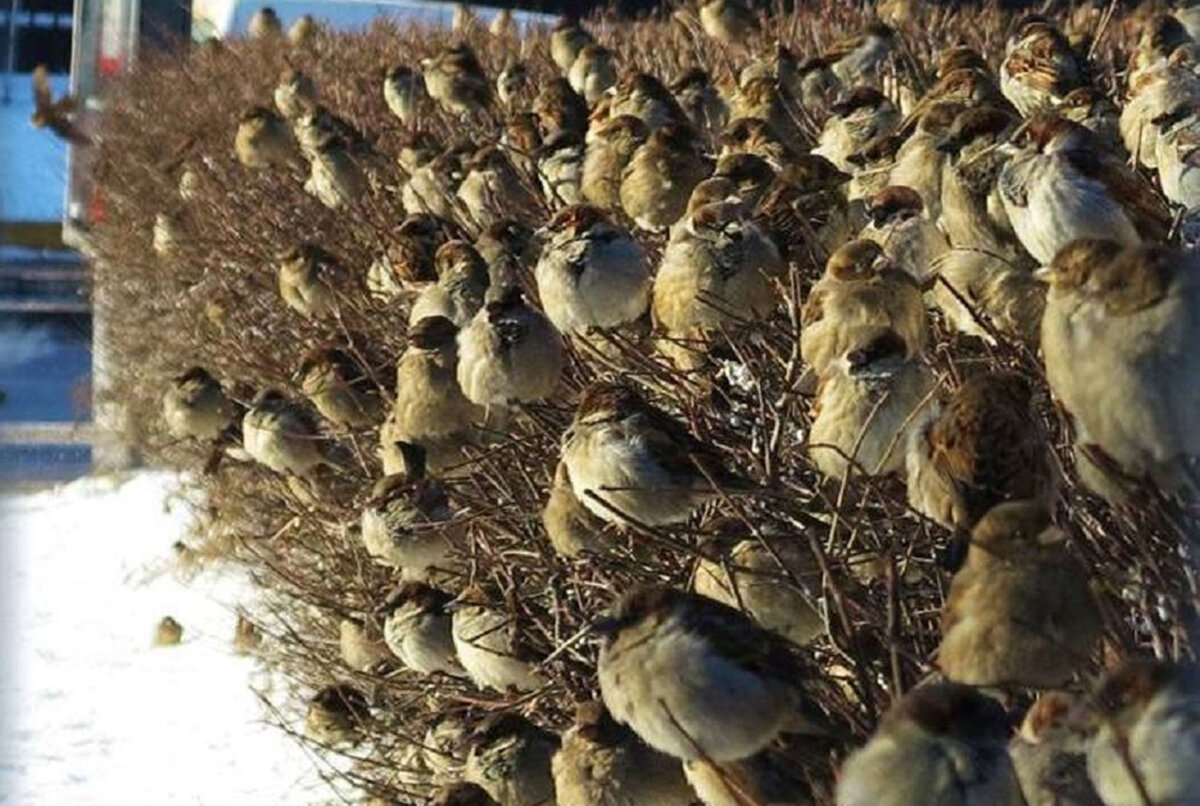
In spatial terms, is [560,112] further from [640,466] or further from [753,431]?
[640,466]

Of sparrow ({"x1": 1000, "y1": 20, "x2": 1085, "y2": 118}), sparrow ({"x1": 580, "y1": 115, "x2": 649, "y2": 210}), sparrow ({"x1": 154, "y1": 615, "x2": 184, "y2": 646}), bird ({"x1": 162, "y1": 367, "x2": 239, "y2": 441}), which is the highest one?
sparrow ({"x1": 1000, "y1": 20, "x2": 1085, "y2": 118})

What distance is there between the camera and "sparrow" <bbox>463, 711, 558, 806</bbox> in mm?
3258

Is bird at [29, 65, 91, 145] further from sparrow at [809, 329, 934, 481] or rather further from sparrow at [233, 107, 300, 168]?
sparrow at [809, 329, 934, 481]

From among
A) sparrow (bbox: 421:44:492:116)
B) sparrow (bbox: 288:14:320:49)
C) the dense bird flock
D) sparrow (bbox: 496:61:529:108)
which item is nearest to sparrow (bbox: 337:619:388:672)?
the dense bird flock

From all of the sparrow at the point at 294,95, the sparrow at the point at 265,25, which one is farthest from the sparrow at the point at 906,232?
the sparrow at the point at 265,25

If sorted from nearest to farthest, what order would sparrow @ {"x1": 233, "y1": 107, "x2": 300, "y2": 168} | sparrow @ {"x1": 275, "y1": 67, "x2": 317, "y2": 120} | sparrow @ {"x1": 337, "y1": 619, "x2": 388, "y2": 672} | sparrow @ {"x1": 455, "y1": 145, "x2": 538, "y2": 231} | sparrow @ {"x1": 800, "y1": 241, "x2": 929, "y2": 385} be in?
1. sparrow @ {"x1": 800, "y1": 241, "x2": 929, "y2": 385}
2. sparrow @ {"x1": 337, "y1": 619, "x2": 388, "y2": 672}
3. sparrow @ {"x1": 455, "y1": 145, "x2": 538, "y2": 231}
4. sparrow @ {"x1": 233, "y1": 107, "x2": 300, "y2": 168}
5. sparrow @ {"x1": 275, "y1": 67, "x2": 317, "y2": 120}

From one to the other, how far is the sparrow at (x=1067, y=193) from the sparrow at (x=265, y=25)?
9687 millimetres

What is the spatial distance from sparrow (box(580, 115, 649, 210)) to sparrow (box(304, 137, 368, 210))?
5.86 ft

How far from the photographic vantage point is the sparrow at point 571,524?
3.16m

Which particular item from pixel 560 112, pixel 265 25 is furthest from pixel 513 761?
pixel 265 25

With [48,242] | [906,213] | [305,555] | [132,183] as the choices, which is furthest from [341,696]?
[48,242]

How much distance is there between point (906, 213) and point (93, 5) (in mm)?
11213

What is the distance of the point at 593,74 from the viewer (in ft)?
19.7

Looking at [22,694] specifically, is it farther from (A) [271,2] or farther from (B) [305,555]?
(A) [271,2]
